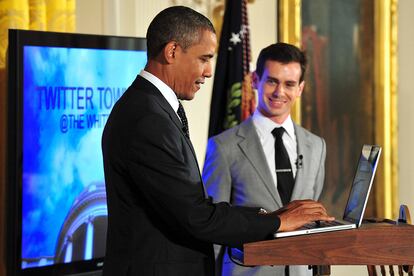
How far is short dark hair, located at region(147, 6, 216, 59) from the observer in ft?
8.89

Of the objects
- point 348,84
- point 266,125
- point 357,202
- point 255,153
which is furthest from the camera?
point 348,84

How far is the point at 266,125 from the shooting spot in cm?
390

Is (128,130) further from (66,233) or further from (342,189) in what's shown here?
(342,189)

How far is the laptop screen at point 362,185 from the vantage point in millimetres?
2668

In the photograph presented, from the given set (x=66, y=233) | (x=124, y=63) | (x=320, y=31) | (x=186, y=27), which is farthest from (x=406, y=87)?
(x=186, y=27)

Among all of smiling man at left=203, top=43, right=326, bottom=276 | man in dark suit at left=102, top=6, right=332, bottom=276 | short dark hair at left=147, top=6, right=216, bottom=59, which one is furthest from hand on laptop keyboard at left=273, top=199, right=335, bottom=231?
smiling man at left=203, top=43, right=326, bottom=276

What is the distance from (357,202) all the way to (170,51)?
2.60 ft

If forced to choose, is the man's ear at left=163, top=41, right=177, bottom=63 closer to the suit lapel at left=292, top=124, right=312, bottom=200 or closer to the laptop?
the laptop

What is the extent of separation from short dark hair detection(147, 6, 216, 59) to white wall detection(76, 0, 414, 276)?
2.06 m

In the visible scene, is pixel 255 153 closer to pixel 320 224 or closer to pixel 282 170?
pixel 282 170

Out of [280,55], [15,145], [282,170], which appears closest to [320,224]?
[282,170]

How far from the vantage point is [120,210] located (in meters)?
2.64

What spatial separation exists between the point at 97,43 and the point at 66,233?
3.01 ft

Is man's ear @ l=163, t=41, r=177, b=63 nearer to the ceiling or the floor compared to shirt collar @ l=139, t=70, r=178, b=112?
nearer to the ceiling
